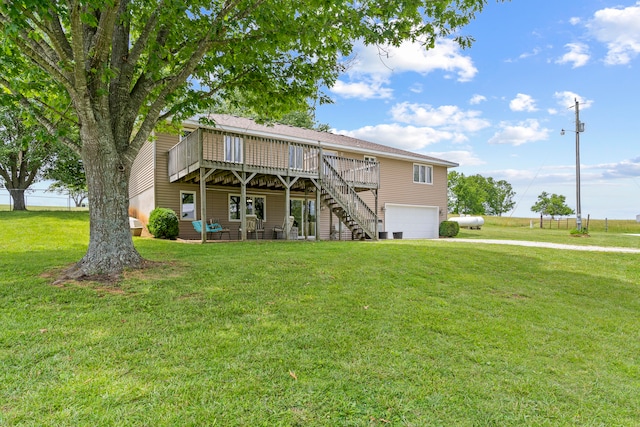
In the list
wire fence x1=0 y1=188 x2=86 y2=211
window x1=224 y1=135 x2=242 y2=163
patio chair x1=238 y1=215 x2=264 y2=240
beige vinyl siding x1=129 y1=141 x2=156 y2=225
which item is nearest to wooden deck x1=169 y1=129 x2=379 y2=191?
window x1=224 y1=135 x2=242 y2=163

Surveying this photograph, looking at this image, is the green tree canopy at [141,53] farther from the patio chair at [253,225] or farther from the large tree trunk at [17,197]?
the large tree trunk at [17,197]

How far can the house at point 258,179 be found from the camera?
1184 centimetres

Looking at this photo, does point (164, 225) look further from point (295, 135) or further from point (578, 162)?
point (578, 162)

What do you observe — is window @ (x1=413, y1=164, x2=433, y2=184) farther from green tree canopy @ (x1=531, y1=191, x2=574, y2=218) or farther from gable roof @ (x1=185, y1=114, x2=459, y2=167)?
green tree canopy @ (x1=531, y1=191, x2=574, y2=218)

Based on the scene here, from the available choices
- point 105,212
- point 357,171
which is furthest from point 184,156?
point 357,171

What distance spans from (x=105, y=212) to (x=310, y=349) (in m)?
4.67

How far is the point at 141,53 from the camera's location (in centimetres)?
652

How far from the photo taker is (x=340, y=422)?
2.25 m

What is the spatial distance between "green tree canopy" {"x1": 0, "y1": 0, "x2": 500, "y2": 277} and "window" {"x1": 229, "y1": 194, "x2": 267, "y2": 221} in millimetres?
7326

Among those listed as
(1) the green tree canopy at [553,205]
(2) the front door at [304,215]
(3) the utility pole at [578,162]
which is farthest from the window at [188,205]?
(1) the green tree canopy at [553,205]

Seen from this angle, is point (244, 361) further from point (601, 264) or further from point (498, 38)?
point (498, 38)

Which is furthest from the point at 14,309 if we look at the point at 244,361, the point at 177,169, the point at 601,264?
the point at 601,264

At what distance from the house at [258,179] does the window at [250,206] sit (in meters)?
0.05

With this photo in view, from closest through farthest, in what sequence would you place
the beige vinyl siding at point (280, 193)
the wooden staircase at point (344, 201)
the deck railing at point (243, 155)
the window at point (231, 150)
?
the deck railing at point (243, 155)
the wooden staircase at point (344, 201)
the beige vinyl siding at point (280, 193)
the window at point (231, 150)
